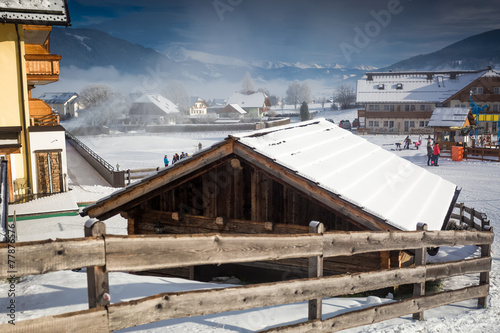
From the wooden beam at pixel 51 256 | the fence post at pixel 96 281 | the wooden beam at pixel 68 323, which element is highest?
the wooden beam at pixel 51 256

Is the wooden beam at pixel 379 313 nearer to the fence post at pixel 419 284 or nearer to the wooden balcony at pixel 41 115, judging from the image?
the fence post at pixel 419 284

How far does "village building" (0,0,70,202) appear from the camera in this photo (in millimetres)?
19163

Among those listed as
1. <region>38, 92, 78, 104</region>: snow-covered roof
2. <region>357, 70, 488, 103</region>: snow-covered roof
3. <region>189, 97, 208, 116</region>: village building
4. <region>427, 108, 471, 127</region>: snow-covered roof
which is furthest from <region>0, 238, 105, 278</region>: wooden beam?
<region>189, 97, 208, 116</region>: village building

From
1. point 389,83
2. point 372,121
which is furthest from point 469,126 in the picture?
point 389,83

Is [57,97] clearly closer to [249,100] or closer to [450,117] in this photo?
[249,100]

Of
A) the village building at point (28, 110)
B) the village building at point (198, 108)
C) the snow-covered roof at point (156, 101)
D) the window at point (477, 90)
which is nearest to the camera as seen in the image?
the village building at point (28, 110)

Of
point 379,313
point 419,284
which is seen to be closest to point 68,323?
point 379,313

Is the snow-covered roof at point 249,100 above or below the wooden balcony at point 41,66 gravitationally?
above

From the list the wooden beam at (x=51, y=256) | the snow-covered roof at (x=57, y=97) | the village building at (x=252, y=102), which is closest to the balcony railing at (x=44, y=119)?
the wooden beam at (x=51, y=256)

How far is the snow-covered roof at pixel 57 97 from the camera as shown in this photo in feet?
362

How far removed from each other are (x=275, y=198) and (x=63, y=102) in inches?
4472

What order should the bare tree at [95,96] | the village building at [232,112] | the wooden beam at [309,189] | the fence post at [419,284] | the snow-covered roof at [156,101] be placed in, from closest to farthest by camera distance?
1. the fence post at [419,284]
2. the wooden beam at [309,189]
3. the snow-covered roof at [156,101]
4. the village building at [232,112]
5. the bare tree at [95,96]

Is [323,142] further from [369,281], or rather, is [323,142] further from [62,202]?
[62,202]

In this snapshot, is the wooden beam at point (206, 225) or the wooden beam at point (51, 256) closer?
the wooden beam at point (51, 256)
